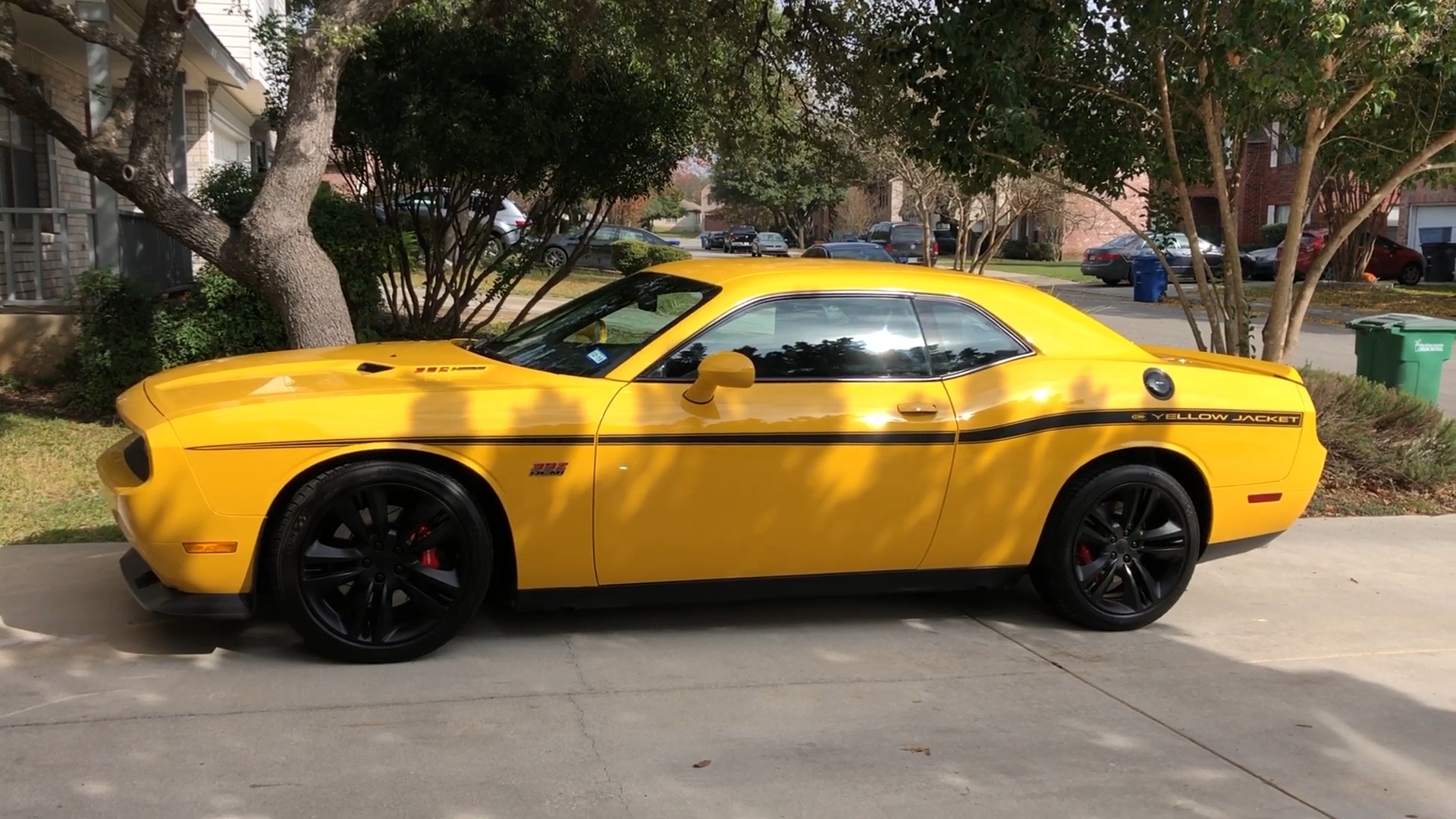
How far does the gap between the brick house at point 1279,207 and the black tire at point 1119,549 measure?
102 feet

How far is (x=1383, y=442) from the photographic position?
8.44 m

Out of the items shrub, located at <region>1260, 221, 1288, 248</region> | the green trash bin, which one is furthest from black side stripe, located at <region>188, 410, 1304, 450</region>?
shrub, located at <region>1260, 221, 1288, 248</region>

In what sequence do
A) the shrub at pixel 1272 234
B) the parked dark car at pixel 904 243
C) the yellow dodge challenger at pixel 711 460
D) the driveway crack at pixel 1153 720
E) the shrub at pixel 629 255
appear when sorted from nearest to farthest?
1. the driveway crack at pixel 1153 720
2. the yellow dodge challenger at pixel 711 460
3. the shrub at pixel 629 255
4. the parked dark car at pixel 904 243
5. the shrub at pixel 1272 234

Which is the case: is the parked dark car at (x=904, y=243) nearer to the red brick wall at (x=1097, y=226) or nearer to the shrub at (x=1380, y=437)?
the red brick wall at (x=1097, y=226)

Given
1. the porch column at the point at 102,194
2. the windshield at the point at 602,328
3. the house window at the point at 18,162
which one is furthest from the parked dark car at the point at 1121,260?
the windshield at the point at 602,328

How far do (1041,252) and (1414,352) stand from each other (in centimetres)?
3971

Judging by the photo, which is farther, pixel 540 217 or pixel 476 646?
pixel 540 217

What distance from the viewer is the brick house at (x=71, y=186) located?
9586mm

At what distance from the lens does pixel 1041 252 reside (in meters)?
48.1

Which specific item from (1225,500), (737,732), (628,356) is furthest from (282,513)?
(1225,500)

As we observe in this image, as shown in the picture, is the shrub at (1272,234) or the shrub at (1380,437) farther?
the shrub at (1272,234)

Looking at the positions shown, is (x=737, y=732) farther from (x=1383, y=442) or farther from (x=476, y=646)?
(x=1383, y=442)

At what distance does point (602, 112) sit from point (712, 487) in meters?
6.52

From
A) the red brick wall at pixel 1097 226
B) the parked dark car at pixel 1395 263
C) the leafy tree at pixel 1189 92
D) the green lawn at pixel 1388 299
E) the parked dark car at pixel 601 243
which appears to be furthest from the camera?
the red brick wall at pixel 1097 226
